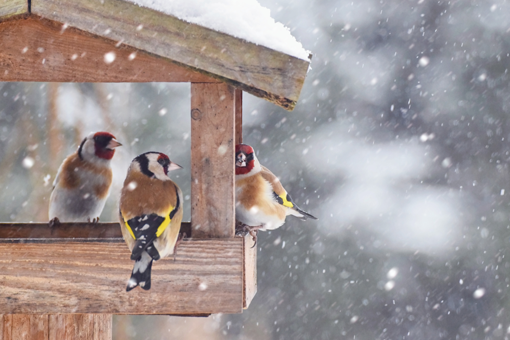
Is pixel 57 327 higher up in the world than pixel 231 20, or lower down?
lower down

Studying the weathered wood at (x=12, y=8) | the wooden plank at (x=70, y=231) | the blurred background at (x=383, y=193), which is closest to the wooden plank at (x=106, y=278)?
the wooden plank at (x=70, y=231)

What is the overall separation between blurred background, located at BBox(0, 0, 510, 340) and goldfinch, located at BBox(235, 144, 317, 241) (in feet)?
11.7

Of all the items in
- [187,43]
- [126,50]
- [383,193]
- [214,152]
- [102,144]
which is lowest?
[383,193]

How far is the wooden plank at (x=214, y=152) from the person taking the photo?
183 cm

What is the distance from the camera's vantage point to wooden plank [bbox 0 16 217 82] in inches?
70.9

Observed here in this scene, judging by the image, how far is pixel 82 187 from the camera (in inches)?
101

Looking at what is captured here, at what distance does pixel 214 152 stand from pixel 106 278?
50 centimetres

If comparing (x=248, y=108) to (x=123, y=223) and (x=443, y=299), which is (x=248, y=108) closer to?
(x=443, y=299)

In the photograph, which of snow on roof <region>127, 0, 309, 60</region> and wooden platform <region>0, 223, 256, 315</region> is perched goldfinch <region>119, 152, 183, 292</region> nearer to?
wooden platform <region>0, 223, 256, 315</region>

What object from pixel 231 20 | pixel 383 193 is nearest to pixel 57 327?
pixel 231 20

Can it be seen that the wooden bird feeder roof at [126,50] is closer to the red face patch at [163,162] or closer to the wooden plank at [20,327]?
the red face patch at [163,162]

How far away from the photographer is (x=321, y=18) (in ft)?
22.9

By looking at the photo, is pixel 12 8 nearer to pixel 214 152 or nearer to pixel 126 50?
pixel 126 50

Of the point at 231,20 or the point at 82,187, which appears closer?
the point at 231,20
